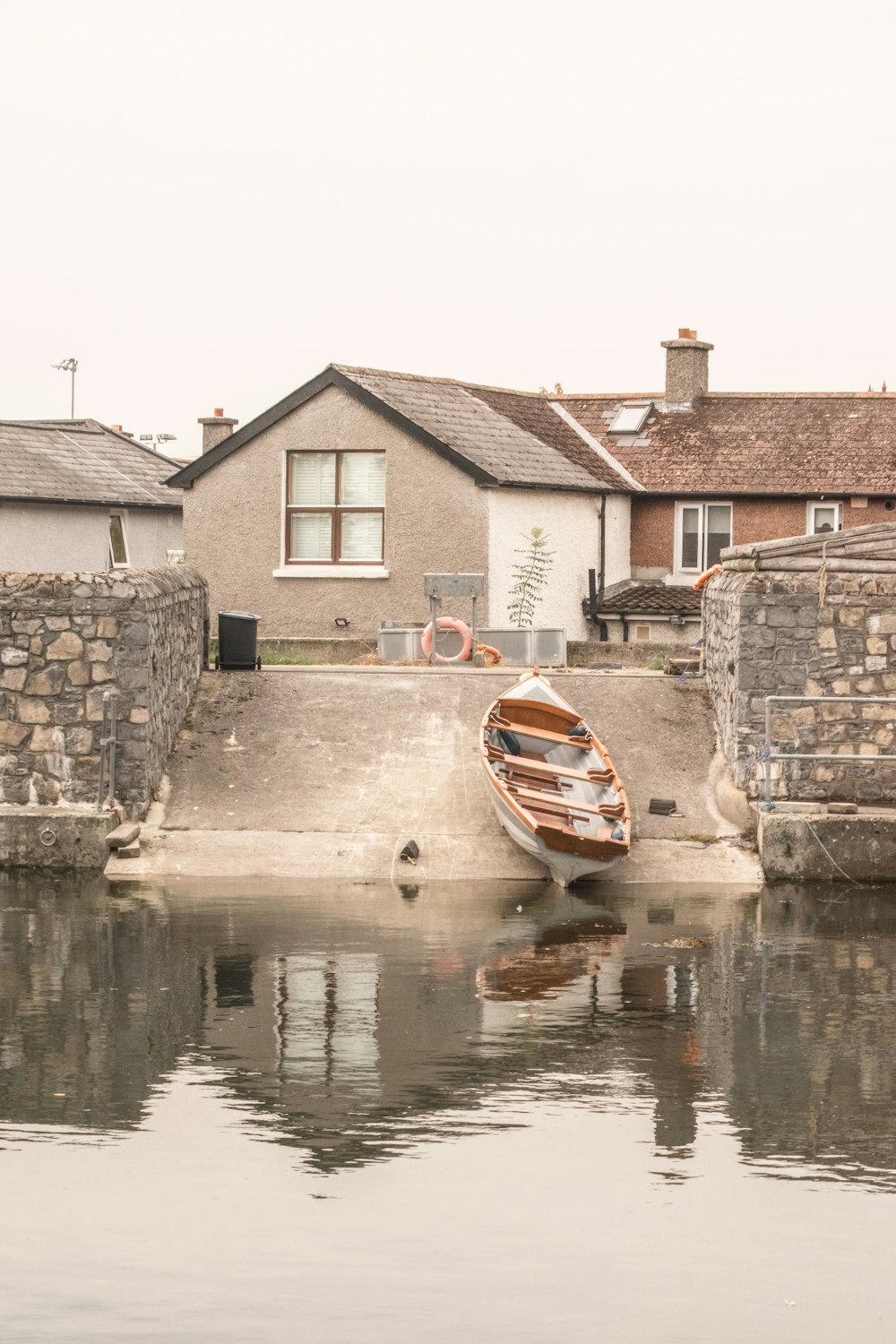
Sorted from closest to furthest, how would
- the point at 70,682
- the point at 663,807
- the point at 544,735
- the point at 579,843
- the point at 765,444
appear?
1. the point at 579,843
2. the point at 70,682
3. the point at 663,807
4. the point at 544,735
5. the point at 765,444

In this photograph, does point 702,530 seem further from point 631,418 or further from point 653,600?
point 631,418

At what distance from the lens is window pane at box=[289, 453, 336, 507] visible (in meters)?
30.5

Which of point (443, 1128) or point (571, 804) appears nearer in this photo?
point (443, 1128)

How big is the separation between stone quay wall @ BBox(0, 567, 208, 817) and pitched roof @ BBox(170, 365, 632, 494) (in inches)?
469

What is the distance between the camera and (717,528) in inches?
1318

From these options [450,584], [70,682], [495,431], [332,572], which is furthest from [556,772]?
[495,431]

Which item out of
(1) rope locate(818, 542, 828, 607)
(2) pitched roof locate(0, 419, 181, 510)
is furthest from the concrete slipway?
(2) pitched roof locate(0, 419, 181, 510)

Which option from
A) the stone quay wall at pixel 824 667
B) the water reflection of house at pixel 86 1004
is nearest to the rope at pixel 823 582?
the stone quay wall at pixel 824 667

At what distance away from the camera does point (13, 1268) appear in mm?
7848

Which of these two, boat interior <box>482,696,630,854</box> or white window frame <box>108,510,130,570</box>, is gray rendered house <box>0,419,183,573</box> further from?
boat interior <box>482,696,630,854</box>

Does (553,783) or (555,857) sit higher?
(553,783)

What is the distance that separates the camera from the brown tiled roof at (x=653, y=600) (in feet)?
102

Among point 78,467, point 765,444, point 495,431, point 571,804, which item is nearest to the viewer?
point 571,804

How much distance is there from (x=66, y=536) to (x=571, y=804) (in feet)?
73.8
